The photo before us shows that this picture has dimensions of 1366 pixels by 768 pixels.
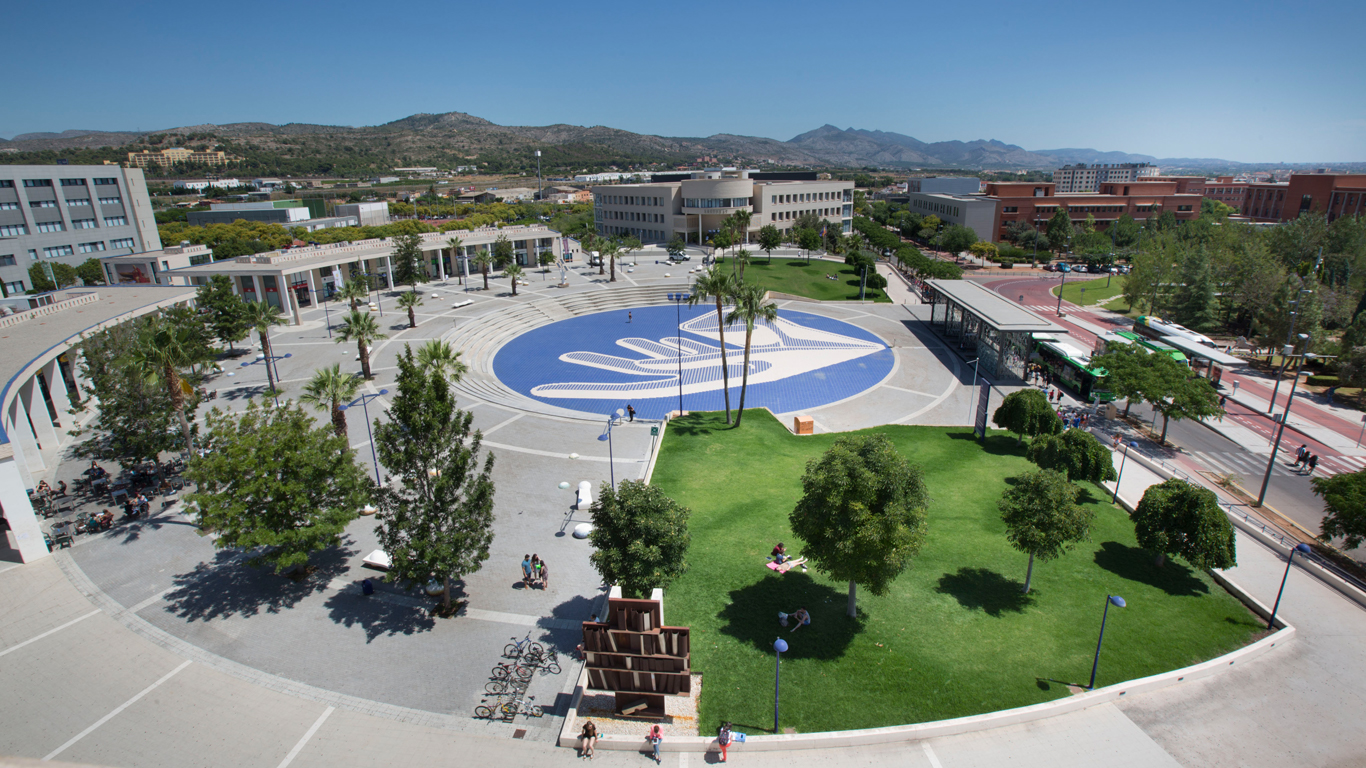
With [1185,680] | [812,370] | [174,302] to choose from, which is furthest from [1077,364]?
[174,302]

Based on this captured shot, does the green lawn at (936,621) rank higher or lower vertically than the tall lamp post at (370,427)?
lower

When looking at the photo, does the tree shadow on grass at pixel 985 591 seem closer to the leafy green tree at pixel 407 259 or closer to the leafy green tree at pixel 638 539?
the leafy green tree at pixel 638 539

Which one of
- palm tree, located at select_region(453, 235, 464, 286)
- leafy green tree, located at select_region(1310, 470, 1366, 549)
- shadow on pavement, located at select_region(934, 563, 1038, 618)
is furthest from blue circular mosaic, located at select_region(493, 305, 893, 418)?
leafy green tree, located at select_region(1310, 470, 1366, 549)

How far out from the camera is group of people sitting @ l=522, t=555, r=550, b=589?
20234mm

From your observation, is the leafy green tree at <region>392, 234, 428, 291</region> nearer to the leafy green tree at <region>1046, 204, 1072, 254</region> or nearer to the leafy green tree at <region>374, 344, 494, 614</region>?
the leafy green tree at <region>374, 344, 494, 614</region>

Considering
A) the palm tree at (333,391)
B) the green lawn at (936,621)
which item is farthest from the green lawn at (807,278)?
the palm tree at (333,391)

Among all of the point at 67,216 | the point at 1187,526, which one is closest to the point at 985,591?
the point at 1187,526

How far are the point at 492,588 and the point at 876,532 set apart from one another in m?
12.6

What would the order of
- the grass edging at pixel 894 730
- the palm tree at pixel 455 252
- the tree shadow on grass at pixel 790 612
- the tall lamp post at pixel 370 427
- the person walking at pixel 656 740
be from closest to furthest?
the person walking at pixel 656 740 < the grass edging at pixel 894 730 < the tree shadow on grass at pixel 790 612 < the tall lamp post at pixel 370 427 < the palm tree at pixel 455 252

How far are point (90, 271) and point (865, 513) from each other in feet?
260

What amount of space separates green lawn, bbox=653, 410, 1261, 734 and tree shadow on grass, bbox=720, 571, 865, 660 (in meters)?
0.05

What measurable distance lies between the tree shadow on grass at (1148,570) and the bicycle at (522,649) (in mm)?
20127

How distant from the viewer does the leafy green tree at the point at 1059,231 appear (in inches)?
4060

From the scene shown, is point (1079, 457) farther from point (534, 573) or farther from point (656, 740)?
point (534, 573)
